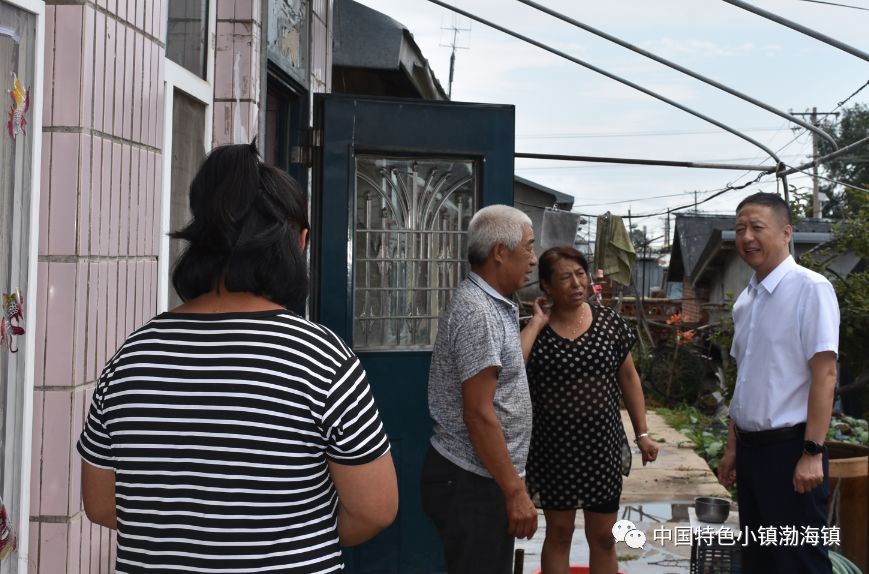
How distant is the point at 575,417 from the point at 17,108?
254 centimetres

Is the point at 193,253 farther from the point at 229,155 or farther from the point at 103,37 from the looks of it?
the point at 103,37

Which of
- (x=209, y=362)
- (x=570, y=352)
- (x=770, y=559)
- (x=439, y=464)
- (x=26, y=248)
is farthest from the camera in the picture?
(x=570, y=352)

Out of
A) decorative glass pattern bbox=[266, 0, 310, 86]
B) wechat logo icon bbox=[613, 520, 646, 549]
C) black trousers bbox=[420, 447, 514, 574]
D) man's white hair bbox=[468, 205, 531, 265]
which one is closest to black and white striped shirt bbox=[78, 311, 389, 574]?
black trousers bbox=[420, 447, 514, 574]

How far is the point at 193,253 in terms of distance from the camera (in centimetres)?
158

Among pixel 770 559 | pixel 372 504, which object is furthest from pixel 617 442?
pixel 372 504

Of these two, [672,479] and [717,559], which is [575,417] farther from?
[672,479]

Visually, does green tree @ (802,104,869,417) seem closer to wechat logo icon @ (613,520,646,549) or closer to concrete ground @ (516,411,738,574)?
concrete ground @ (516,411,738,574)

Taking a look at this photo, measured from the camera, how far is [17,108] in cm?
193

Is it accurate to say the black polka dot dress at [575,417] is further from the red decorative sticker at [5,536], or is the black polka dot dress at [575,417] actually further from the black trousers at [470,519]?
the red decorative sticker at [5,536]

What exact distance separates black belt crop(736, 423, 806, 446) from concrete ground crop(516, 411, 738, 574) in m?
1.11

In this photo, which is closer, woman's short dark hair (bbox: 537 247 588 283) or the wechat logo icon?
woman's short dark hair (bbox: 537 247 588 283)

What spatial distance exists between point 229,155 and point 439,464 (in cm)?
165

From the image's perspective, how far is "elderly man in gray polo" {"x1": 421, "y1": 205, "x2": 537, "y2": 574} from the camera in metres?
2.82

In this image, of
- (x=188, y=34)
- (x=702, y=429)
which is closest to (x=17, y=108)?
(x=188, y=34)
